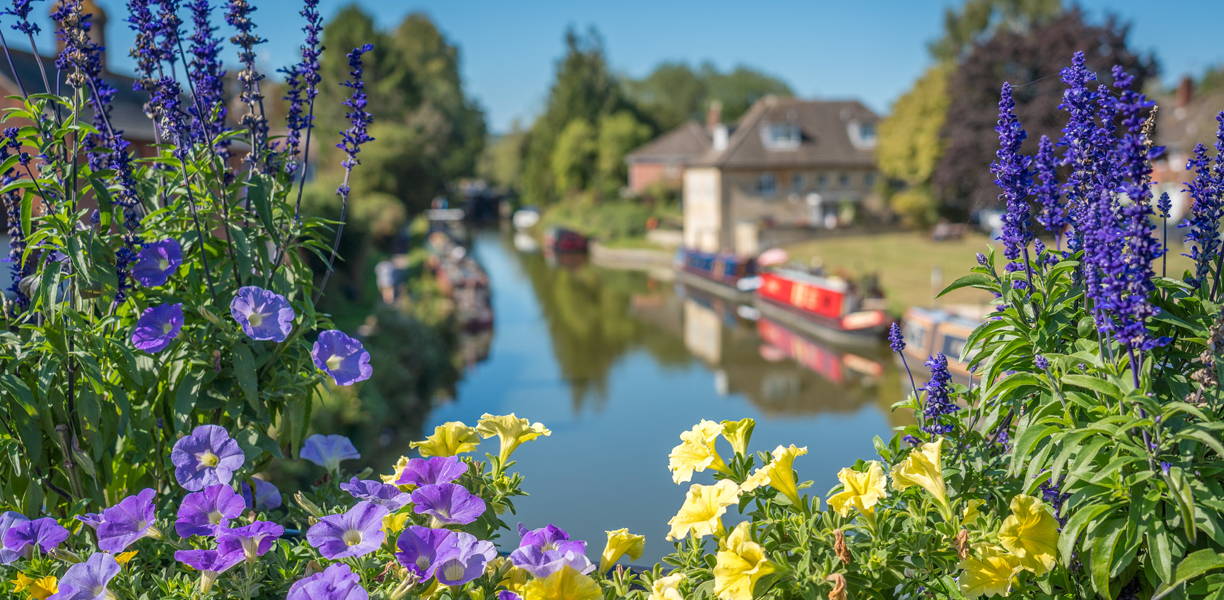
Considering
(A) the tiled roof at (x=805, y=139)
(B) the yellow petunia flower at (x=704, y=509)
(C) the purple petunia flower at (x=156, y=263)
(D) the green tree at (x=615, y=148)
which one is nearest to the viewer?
(B) the yellow petunia flower at (x=704, y=509)

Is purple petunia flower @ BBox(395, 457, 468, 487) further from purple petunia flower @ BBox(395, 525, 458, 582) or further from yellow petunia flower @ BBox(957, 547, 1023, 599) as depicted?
yellow petunia flower @ BBox(957, 547, 1023, 599)

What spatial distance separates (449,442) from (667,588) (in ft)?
2.64

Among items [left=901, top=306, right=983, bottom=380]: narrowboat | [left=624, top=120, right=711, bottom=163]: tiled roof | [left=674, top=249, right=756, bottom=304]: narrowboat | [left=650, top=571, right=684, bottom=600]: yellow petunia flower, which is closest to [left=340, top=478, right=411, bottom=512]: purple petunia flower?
[left=650, top=571, right=684, bottom=600]: yellow petunia flower

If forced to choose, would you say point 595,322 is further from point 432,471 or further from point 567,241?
point 432,471

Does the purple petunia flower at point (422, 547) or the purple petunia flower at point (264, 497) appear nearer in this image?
the purple petunia flower at point (422, 547)

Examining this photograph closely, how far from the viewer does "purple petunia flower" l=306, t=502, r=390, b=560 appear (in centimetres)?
196

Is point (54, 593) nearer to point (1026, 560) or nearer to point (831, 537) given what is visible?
point (831, 537)

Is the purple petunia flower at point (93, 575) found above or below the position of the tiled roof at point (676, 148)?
below

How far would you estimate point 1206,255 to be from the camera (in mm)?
2088

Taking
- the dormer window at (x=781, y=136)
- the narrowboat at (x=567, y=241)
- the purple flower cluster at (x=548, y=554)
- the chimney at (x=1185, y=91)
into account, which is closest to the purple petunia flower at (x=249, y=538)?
the purple flower cluster at (x=548, y=554)

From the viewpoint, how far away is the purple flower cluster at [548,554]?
198cm

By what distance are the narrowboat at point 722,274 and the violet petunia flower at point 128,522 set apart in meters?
31.5

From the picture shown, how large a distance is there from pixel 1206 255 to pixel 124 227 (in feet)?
9.73

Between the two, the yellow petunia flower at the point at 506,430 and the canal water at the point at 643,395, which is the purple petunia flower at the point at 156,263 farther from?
the canal water at the point at 643,395
